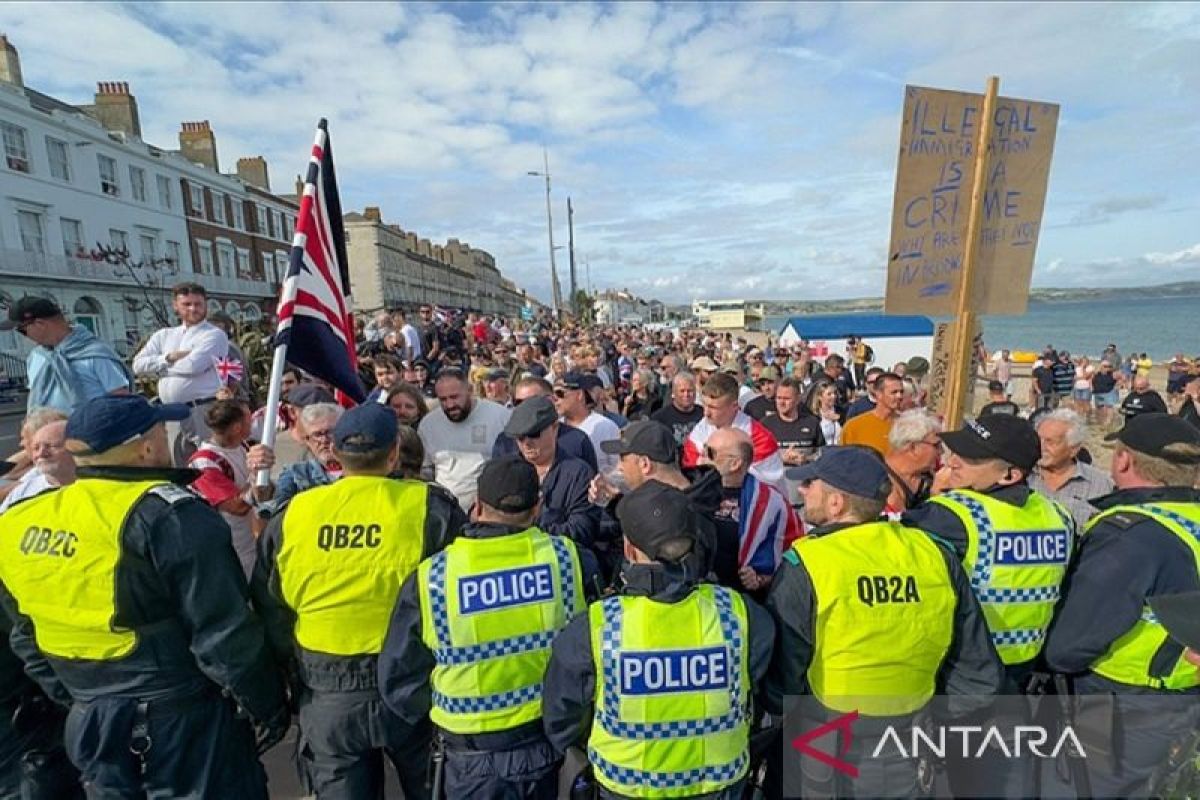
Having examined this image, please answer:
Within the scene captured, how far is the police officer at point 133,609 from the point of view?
81.5 inches

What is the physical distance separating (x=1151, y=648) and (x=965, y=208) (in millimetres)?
2474

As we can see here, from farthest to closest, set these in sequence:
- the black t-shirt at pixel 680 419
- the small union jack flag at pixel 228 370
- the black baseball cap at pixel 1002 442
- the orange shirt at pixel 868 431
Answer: the black t-shirt at pixel 680 419
the orange shirt at pixel 868 431
the small union jack flag at pixel 228 370
the black baseball cap at pixel 1002 442

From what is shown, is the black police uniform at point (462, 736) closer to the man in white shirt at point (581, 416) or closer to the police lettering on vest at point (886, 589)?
the police lettering on vest at point (886, 589)

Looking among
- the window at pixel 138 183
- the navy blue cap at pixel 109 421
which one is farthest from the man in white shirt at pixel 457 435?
the window at pixel 138 183

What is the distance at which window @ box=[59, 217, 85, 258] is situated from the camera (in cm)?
2825

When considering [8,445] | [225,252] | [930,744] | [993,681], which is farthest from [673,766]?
[225,252]

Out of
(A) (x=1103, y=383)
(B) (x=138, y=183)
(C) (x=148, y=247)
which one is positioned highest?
(B) (x=138, y=183)

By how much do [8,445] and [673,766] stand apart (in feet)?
50.5

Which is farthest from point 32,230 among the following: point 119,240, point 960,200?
point 960,200

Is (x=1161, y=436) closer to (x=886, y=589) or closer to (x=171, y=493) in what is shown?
(x=886, y=589)

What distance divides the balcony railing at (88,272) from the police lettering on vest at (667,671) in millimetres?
32945

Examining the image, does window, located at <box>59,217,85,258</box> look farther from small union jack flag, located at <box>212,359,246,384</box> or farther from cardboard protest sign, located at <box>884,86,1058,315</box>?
cardboard protest sign, located at <box>884,86,1058,315</box>

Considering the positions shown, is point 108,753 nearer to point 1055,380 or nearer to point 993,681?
point 993,681

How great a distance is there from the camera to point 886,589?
6.86ft
